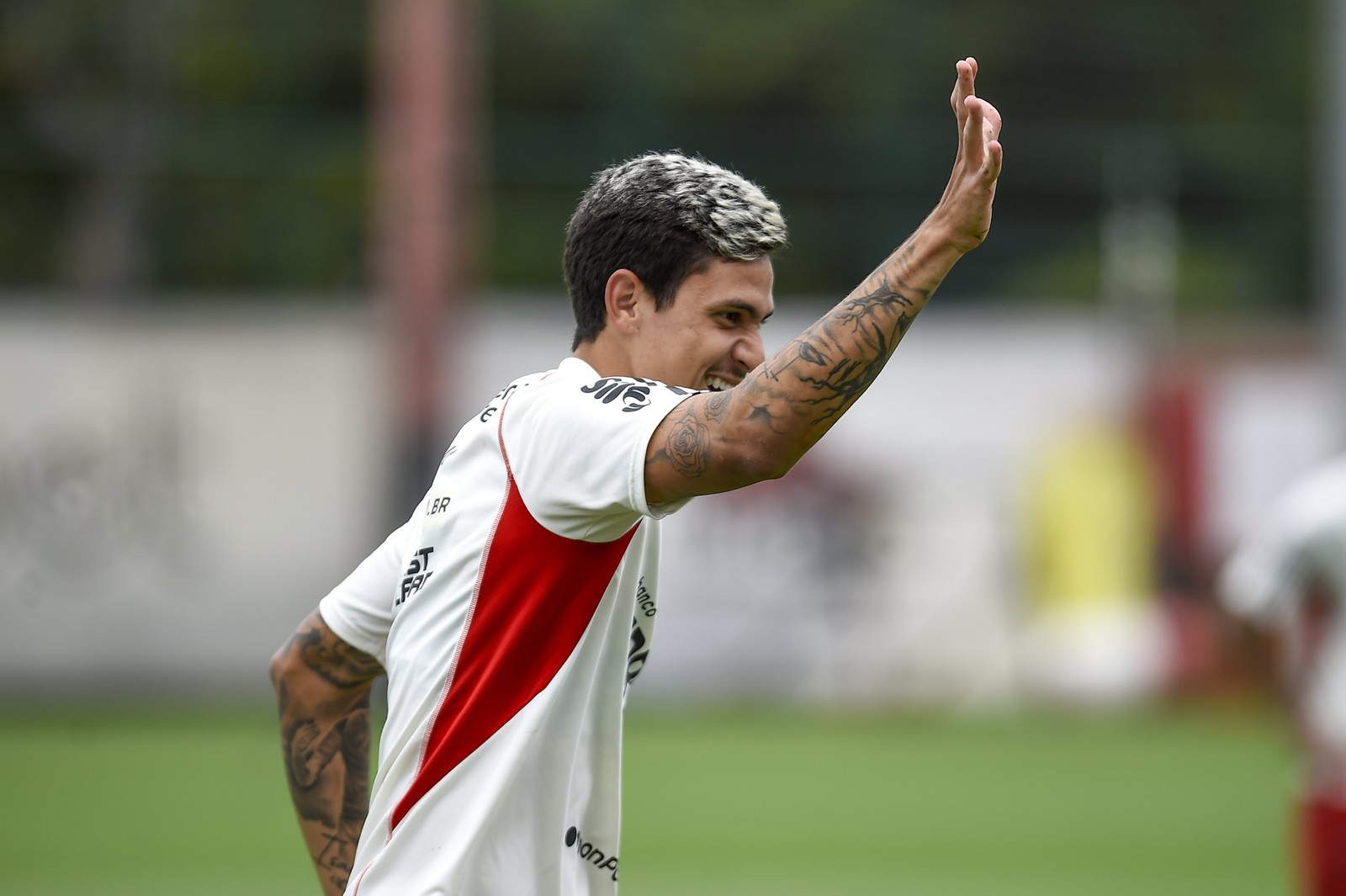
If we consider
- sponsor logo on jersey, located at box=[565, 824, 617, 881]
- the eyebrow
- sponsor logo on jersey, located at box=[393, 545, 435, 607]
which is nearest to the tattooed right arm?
sponsor logo on jersey, located at box=[393, 545, 435, 607]

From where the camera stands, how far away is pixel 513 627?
2.84 m

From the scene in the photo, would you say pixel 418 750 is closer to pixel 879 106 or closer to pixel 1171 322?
pixel 1171 322

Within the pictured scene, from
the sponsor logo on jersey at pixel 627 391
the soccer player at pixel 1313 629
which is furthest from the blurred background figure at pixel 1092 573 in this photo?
the sponsor logo on jersey at pixel 627 391

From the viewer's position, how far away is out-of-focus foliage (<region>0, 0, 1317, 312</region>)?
67.3 feet

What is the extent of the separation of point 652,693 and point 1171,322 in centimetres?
742

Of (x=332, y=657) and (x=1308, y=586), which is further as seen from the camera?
(x=1308, y=586)

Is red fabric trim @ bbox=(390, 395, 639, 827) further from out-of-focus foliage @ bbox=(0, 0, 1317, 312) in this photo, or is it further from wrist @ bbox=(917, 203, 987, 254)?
out-of-focus foliage @ bbox=(0, 0, 1317, 312)

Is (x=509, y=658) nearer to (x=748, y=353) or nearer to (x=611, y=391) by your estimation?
(x=611, y=391)

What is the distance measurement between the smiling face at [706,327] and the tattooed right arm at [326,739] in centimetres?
91

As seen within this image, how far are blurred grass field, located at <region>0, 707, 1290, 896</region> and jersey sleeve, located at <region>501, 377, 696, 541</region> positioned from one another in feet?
23.6

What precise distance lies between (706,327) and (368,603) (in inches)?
34.9

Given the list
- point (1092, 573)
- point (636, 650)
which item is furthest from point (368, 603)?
point (1092, 573)

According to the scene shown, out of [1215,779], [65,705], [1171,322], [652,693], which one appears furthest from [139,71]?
[1215,779]

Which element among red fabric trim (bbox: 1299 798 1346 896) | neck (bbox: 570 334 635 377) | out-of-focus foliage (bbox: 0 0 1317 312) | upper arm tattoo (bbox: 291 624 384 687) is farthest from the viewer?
out-of-focus foliage (bbox: 0 0 1317 312)
